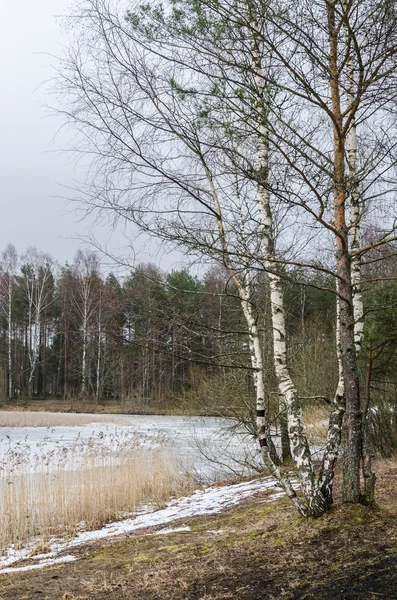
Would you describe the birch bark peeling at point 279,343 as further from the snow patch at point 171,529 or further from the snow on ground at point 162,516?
the snow patch at point 171,529

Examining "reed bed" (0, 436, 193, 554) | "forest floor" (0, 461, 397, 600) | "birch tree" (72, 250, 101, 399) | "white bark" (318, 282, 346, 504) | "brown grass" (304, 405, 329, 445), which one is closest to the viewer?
"forest floor" (0, 461, 397, 600)

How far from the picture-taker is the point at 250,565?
367 centimetres

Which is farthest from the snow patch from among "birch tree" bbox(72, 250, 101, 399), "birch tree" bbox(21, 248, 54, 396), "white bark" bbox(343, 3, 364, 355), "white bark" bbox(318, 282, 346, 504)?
"birch tree" bbox(21, 248, 54, 396)

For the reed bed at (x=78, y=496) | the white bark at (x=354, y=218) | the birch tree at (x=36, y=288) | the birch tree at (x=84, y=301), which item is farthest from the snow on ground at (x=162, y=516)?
the birch tree at (x=36, y=288)

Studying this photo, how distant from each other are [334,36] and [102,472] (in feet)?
22.2

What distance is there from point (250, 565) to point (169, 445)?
9.49 metres

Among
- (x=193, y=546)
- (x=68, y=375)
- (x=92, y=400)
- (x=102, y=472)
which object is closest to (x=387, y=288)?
(x=193, y=546)

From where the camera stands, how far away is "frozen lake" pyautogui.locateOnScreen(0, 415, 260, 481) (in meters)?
9.60

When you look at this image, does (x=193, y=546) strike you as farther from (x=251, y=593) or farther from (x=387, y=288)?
(x=387, y=288)

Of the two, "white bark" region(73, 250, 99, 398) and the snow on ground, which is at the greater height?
"white bark" region(73, 250, 99, 398)

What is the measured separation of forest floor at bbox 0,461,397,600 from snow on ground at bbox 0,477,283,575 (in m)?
0.54

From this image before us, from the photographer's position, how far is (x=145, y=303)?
16.6 ft

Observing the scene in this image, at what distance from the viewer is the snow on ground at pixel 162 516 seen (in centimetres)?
548

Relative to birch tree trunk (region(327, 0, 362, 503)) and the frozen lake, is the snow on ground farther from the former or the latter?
birch tree trunk (region(327, 0, 362, 503))
